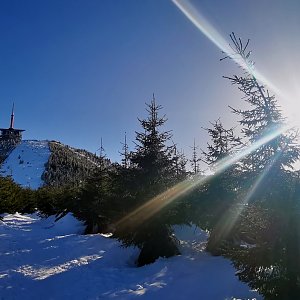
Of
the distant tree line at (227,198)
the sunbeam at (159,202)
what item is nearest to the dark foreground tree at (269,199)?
the distant tree line at (227,198)

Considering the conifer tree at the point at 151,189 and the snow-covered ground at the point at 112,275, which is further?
the conifer tree at the point at 151,189

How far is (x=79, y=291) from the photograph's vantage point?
12.8m

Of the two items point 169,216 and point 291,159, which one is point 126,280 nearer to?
point 169,216

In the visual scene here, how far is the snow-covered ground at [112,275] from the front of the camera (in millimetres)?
12031

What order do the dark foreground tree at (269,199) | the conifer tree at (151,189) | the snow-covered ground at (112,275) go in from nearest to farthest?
the dark foreground tree at (269,199) → the snow-covered ground at (112,275) → the conifer tree at (151,189)

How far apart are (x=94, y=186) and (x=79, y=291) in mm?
19754

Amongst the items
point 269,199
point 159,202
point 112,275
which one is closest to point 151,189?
point 159,202

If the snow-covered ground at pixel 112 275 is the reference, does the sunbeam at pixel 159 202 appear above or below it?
above

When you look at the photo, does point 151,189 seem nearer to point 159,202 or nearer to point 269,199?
point 159,202

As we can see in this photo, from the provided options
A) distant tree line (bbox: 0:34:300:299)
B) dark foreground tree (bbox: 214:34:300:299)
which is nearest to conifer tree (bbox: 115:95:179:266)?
distant tree line (bbox: 0:34:300:299)

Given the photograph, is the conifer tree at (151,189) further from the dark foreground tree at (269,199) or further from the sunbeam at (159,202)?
the dark foreground tree at (269,199)

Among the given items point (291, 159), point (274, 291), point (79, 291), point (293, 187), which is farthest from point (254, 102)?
point (79, 291)

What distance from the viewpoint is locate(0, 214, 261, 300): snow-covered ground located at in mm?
12031

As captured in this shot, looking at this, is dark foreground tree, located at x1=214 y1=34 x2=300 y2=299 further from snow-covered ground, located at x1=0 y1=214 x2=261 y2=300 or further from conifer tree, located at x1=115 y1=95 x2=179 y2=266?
conifer tree, located at x1=115 y1=95 x2=179 y2=266
